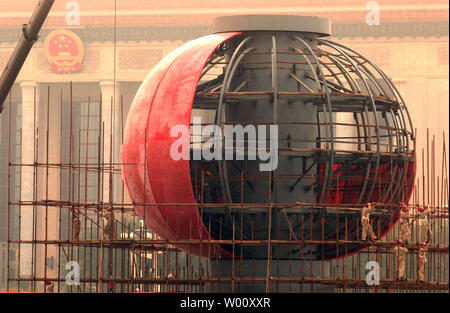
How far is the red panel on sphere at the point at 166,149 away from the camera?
109 feet

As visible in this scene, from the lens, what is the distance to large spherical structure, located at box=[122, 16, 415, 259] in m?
33.0

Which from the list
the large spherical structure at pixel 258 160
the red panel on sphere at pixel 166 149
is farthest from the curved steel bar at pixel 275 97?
the red panel on sphere at pixel 166 149

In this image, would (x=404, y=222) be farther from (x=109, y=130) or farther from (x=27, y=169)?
(x=27, y=169)

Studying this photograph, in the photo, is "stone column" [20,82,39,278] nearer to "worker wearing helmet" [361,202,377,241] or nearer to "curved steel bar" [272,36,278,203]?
"curved steel bar" [272,36,278,203]

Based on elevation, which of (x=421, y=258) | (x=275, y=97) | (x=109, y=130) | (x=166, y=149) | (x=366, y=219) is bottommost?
(x=421, y=258)

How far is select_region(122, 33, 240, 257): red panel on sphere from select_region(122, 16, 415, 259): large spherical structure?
0.03 m

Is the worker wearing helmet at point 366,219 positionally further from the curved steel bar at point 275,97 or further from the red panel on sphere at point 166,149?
the red panel on sphere at point 166,149

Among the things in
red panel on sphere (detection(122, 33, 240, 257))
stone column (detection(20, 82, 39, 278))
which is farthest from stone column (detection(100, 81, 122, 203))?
red panel on sphere (detection(122, 33, 240, 257))

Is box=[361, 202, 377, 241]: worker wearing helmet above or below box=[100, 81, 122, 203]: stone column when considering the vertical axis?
below

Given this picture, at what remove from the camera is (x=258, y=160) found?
1303 inches

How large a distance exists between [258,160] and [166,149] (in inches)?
95.9

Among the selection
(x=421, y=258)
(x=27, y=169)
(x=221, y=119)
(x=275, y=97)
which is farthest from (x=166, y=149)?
(x=27, y=169)

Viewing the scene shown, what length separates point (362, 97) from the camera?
33531mm
